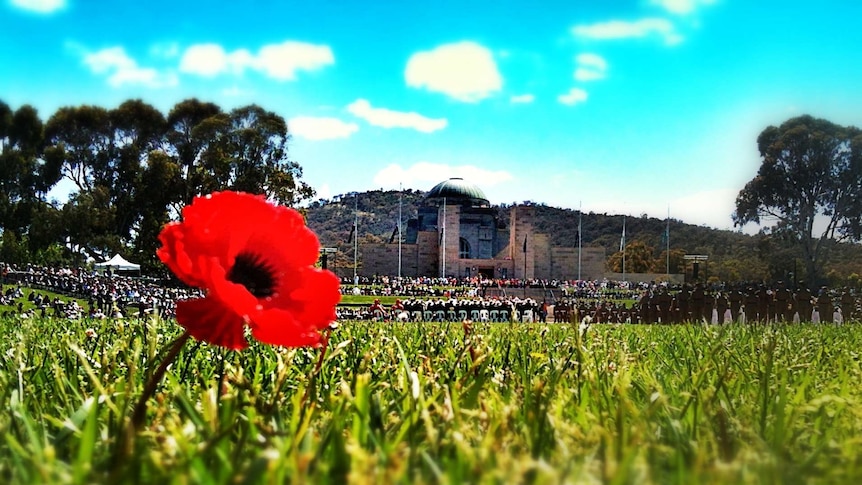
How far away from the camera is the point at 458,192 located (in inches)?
3253

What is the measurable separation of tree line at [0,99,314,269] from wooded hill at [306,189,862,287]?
1224 inches

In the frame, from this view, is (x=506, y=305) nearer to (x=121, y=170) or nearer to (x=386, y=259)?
(x=121, y=170)

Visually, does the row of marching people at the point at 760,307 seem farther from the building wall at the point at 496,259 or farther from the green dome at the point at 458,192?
the green dome at the point at 458,192

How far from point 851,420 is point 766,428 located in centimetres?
27

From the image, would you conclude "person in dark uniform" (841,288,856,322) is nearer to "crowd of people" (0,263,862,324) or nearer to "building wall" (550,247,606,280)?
"crowd of people" (0,263,862,324)

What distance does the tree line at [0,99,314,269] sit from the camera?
3900 centimetres

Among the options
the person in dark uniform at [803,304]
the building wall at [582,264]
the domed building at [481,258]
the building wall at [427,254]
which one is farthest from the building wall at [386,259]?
the person in dark uniform at [803,304]

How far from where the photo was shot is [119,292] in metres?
25.6

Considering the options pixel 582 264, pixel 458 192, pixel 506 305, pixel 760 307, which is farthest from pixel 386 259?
pixel 760 307

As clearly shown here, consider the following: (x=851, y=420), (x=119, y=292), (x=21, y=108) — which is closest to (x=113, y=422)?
(x=851, y=420)

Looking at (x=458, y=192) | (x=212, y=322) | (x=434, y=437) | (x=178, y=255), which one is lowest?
(x=434, y=437)

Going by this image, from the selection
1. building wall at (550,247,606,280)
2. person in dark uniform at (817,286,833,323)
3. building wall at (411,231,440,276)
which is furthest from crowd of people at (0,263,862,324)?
building wall at (411,231,440,276)

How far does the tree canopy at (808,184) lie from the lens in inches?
1797

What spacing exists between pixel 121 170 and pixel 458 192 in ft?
144
